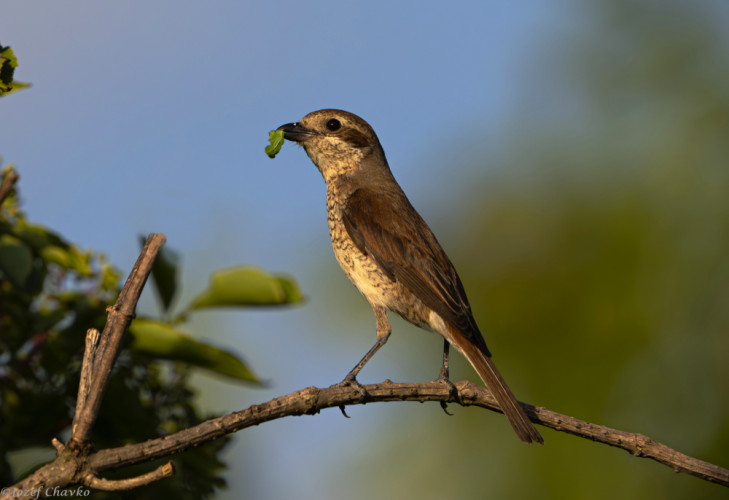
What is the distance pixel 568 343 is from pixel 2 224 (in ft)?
30.9

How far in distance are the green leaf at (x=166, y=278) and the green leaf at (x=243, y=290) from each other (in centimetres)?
15

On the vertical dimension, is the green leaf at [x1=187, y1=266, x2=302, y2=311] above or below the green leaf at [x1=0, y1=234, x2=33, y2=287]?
below

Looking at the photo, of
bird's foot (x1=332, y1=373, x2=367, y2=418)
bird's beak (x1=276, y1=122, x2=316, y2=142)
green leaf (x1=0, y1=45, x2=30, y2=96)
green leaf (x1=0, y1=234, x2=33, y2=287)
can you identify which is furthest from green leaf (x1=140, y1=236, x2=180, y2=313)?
bird's beak (x1=276, y1=122, x2=316, y2=142)

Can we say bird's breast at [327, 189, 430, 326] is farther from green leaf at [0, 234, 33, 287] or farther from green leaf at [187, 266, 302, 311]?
green leaf at [0, 234, 33, 287]

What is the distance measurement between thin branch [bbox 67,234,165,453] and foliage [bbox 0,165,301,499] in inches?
33.6

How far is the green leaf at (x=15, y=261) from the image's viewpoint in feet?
10.9

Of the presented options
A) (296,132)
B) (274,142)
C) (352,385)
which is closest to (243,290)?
(352,385)

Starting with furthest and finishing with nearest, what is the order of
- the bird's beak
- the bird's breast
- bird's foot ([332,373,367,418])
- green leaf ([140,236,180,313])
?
the bird's beak → the bird's breast → green leaf ([140,236,180,313]) → bird's foot ([332,373,367,418])

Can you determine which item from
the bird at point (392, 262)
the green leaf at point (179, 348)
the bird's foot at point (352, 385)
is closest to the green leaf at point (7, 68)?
the green leaf at point (179, 348)

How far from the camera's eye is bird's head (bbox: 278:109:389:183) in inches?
235

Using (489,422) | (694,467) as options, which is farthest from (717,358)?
(694,467)

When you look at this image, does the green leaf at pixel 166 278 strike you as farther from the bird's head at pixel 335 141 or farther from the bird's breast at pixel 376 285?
the bird's head at pixel 335 141

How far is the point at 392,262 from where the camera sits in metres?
5.08

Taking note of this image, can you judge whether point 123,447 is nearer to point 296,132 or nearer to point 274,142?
point 274,142
